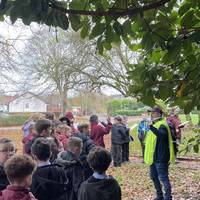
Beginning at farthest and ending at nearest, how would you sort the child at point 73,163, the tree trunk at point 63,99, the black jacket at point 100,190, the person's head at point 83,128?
the tree trunk at point 63,99 → the person's head at point 83,128 → the child at point 73,163 → the black jacket at point 100,190

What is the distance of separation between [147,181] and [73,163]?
6.05 meters

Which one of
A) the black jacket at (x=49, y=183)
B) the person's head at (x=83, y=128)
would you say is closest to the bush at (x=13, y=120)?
the person's head at (x=83, y=128)

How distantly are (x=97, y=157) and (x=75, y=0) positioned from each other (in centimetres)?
181

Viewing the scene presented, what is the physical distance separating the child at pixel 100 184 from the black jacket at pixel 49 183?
40cm

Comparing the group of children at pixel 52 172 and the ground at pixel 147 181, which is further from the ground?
the group of children at pixel 52 172

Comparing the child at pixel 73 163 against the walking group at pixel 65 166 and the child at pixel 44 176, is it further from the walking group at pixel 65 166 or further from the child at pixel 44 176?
the child at pixel 44 176

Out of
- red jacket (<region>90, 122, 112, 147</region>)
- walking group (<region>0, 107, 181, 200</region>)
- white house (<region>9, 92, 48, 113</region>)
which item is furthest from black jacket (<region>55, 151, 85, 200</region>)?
white house (<region>9, 92, 48, 113</region>)

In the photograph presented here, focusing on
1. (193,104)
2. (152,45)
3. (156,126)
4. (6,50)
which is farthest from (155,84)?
(6,50)

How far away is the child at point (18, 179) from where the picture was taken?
3578 mm

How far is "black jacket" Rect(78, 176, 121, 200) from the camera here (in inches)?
182

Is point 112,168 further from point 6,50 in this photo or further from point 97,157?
point 97,157

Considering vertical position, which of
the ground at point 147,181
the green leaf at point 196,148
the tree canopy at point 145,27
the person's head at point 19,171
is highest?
the tree canopy at point 145,27

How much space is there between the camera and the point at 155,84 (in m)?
4.33

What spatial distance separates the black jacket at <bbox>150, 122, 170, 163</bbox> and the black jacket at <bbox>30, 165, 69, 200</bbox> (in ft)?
10.3
